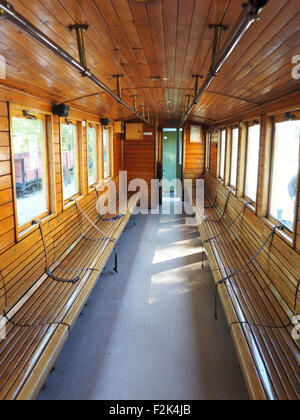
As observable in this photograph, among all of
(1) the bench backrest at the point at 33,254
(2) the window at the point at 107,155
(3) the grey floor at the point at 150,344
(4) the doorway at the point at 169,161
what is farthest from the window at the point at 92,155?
(4) the doorway at the point at 169,161

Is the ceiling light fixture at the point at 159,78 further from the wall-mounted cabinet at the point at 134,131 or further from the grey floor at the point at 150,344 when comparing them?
the wall-mounted cabinet at the point at 134,131

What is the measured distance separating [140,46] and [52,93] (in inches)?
64.4

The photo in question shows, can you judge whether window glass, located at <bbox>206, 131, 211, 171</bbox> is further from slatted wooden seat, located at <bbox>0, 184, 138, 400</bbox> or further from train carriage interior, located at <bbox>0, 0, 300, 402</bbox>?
slatted wooden seat, located at <bbox>0, 184, 138, 400</bbox>

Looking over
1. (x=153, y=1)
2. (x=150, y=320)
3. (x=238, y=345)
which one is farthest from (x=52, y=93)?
(x=238, y=345)

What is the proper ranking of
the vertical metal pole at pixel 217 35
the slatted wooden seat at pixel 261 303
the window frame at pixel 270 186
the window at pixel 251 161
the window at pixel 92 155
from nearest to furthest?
the vertical metal pole at pixel 217 35 → the slatted wooden seat at pixel 261 303 → the window frame at pixel 270 186 → the window at pixel 251 161 → the window at pixel 92 155

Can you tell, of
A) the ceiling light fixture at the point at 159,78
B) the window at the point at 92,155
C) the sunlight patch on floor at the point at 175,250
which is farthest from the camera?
the window at the point at 92,155

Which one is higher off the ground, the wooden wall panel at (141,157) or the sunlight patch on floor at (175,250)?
the wooden wall panel at (141,157)

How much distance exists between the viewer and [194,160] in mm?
10352

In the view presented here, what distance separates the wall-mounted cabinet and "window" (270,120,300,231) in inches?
241

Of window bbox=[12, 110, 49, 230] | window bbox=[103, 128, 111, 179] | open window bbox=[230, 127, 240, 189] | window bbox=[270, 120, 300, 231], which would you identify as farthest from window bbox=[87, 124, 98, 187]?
window bbox=[270, 120, 300, 231]

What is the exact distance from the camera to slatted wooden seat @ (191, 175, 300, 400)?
7.70 ft

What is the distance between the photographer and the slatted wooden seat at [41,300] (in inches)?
93.8

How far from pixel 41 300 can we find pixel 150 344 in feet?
3.66

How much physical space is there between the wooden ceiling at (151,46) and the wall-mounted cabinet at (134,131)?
5.85 meters
